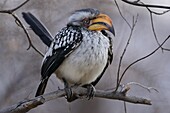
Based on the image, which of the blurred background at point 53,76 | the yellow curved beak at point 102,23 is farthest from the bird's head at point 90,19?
the blurred background at point 53,76

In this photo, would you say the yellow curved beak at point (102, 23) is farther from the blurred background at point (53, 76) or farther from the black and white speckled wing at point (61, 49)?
the blurred background at point (53, 76)

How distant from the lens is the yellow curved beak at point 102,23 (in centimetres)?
303

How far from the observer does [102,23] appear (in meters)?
3.11

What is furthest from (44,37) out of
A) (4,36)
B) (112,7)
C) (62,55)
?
(112,7)

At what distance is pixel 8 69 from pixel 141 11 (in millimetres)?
1524

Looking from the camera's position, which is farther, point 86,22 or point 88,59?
point 86,22

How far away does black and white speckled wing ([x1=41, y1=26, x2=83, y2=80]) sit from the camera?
3.23 m

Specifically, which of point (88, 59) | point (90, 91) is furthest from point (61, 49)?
point (90, 91)

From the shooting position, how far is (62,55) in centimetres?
325

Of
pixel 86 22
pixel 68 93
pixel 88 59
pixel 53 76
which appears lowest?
pixel 53 76

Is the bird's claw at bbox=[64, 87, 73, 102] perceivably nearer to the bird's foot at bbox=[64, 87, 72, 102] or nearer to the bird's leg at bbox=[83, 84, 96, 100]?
the bird's foot at bbox=[64, 87, 72, 102]

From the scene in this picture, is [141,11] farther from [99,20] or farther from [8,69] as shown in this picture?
[99,20]

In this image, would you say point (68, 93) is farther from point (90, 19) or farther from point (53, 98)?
point (90, 19)

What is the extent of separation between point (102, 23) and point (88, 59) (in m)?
0.23
